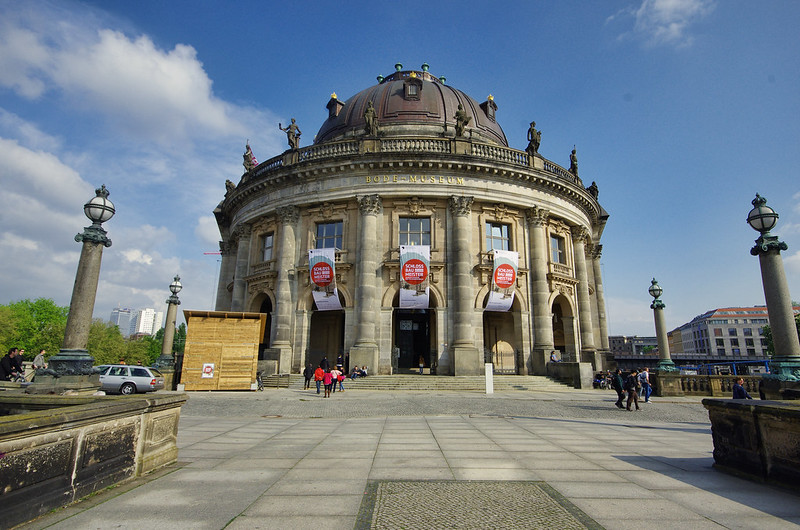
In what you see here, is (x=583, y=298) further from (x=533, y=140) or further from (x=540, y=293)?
(x=533, y=140)

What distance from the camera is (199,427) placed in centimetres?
1002

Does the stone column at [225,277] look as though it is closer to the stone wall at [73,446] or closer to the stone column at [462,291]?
the stone column at [462,291]

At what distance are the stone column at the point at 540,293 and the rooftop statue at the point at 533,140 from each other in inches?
167

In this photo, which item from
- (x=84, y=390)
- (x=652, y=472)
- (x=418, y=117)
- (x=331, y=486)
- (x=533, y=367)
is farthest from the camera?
(x=418, y=117)

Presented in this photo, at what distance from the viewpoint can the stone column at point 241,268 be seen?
30691 millimetres

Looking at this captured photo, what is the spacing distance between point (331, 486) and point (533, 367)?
2309 centimetres

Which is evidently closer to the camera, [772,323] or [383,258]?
[772,323]

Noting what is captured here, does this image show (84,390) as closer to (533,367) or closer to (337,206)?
(337,206)

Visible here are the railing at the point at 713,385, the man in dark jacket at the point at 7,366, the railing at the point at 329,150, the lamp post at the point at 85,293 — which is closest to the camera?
the lamp post at the point at 85,293

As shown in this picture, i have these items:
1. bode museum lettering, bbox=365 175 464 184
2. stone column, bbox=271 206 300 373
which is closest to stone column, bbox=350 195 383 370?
bode museum lettering, bbox=365 175 464 184

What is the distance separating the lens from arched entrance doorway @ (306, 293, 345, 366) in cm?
2983

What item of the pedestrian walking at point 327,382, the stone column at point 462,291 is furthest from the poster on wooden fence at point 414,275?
the pedestrian walking at point 327,382

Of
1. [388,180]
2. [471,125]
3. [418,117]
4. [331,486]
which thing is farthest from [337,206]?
[331,486]

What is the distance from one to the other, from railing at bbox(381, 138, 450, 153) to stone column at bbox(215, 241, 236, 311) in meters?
17.3
